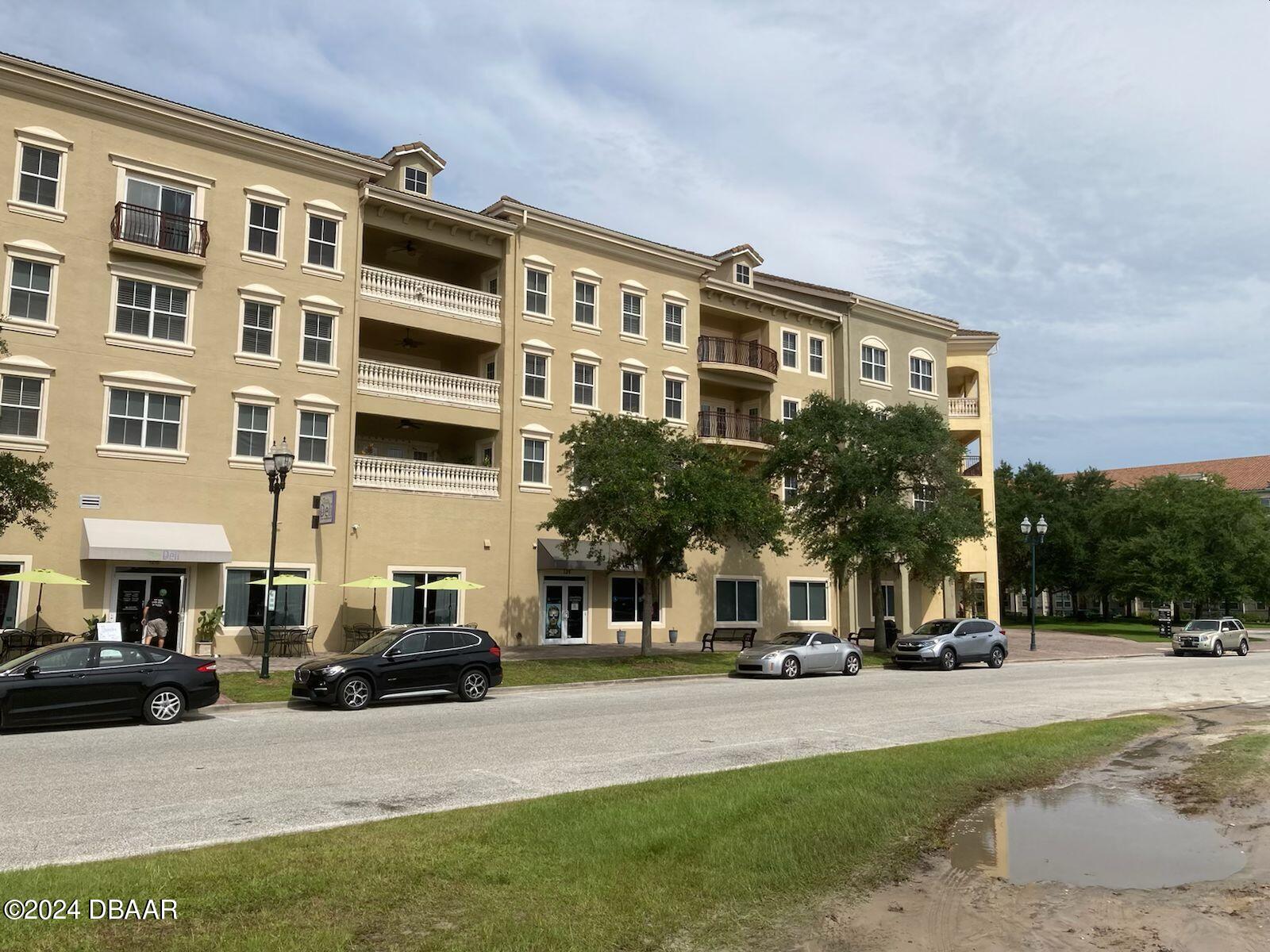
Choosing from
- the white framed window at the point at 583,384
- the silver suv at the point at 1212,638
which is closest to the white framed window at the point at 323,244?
the white framed window at the point at 583,384

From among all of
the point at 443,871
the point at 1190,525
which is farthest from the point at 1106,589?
the point at 443,871

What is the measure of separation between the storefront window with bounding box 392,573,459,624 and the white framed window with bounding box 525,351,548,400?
705 cm

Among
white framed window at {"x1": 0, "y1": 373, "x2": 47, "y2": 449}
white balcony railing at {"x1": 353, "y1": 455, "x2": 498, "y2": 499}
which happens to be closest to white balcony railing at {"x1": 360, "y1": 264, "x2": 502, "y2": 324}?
white balcony railing at {"x1": 353, "y1": 455, "x2": 498, "y2": 499}

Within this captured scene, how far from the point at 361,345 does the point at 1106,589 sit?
5953 cm

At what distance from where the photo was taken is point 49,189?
2689 centimetres

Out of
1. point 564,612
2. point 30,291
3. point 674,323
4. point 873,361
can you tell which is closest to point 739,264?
point 674,323

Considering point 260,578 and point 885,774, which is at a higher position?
point 260,578

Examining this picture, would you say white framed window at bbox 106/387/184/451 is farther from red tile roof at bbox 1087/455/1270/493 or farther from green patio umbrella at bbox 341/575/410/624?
red tile roof at bbox 1087/455/1270/493

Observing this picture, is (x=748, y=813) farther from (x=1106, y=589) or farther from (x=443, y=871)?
(x=1106, y=589)

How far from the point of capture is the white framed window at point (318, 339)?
100 feet

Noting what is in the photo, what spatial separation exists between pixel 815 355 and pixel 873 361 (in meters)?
3.36

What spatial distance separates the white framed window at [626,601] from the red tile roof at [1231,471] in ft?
283

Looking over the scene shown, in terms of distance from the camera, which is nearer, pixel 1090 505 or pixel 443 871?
pixel 443 871

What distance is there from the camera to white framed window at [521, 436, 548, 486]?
34.9 m
